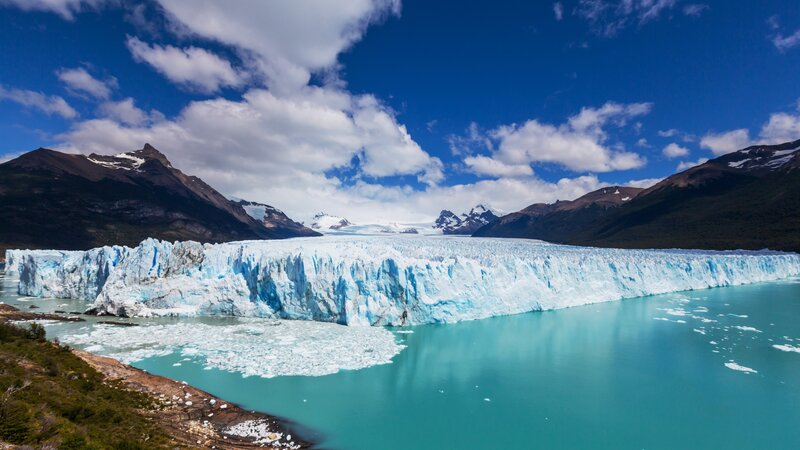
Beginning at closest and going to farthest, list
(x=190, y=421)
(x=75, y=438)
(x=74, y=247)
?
1. (x=75, y=438)
2. (x=190, y=421)
3. (x=74, y=247)

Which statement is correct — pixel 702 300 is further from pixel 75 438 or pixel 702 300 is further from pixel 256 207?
pixel 256 207

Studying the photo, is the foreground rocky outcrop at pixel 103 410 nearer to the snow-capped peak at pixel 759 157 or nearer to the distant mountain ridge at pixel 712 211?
the distant mountain ridge at pixel 712 211

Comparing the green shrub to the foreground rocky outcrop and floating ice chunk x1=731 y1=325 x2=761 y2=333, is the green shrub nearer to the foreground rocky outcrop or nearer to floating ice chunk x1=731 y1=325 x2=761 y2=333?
the foreground rocky outcrop

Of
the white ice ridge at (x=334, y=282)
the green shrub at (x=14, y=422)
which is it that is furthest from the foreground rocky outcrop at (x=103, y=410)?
the white ice ridge at (x=334, y=282)

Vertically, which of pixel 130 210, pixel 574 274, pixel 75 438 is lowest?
pixel 75 438

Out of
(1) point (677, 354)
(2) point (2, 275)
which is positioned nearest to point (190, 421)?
(1) point (677, 354)

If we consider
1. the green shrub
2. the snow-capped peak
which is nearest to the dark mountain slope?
the snow-capped peak

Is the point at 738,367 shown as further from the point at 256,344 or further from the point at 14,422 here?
the point at 14,422
